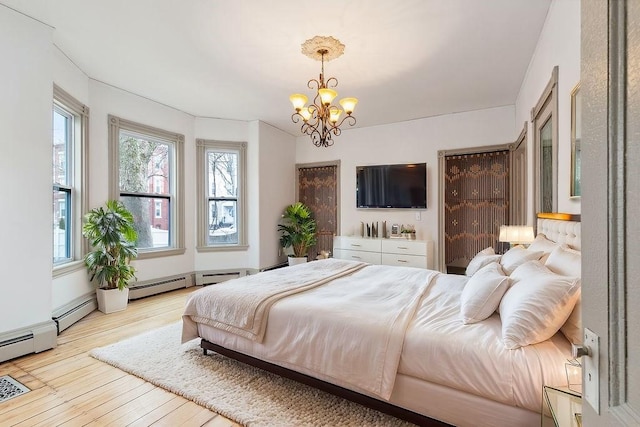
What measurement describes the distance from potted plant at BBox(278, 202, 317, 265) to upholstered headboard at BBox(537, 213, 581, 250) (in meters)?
3.98

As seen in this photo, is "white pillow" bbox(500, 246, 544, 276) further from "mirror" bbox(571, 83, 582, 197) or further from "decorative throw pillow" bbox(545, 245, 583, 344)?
"mirror" bbox(571, 83, 582, 197)

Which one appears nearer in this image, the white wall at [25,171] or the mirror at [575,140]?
the mirror at [575,140]

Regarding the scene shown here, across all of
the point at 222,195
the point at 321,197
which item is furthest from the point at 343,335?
the point at 321,197

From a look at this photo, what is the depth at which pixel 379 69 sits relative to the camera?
360 cm

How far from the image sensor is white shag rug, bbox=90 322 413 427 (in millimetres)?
1963

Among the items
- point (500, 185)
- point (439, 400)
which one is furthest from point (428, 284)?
point (500, 185)

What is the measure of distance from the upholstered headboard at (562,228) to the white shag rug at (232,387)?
60.5 inches

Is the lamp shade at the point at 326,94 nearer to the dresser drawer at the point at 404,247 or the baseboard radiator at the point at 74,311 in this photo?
the dresser drawer at the point at 404,247

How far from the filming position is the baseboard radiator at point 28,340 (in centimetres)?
264

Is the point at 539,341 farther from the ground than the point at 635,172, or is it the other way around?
the point at 635,172

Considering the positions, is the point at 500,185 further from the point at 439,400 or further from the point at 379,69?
the point at 439,400

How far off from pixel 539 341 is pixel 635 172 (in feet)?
4.57

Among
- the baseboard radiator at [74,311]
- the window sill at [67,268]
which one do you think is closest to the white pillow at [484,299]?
the baseboard radiator at [74,311]

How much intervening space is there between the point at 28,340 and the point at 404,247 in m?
4.63
